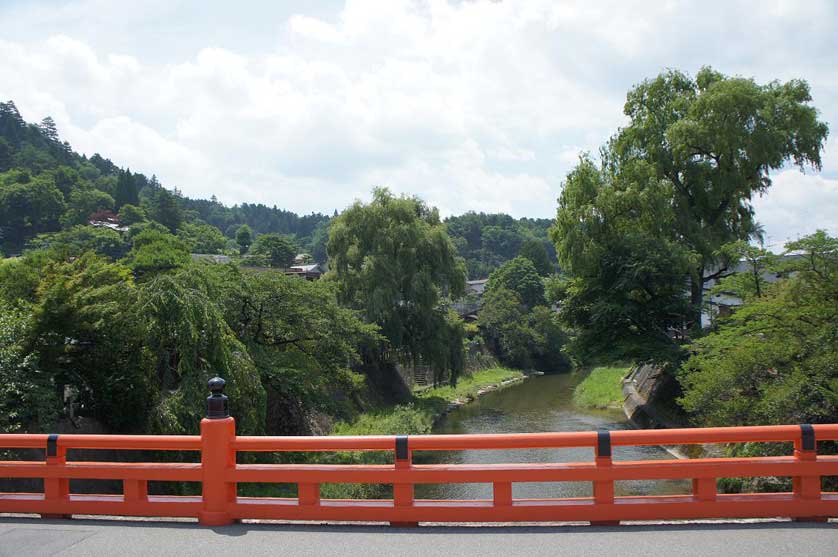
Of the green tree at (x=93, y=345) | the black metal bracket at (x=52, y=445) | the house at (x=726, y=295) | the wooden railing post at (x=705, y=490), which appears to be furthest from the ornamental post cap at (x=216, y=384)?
the house at (x=726, y=295)

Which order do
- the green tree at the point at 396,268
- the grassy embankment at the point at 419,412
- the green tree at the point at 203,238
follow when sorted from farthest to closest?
the green tree at the point at 203,238 → the green tree at the point at 396,268 → the grassy embankment at the point at 419,412

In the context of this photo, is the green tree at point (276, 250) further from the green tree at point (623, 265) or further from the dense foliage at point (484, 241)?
the green tree at point (623, 265)

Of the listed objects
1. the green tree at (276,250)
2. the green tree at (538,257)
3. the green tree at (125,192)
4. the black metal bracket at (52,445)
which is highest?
the green tree at (125,192)

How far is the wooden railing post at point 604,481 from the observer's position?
5688 millimetres

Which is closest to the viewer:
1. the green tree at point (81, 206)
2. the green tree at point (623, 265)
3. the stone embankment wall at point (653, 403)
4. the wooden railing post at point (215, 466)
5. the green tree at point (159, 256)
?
the wooden railing post at point (215, 466)

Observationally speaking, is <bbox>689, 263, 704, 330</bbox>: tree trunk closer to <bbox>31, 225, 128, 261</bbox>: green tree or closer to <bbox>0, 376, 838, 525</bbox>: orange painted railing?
<bbox>0, 376, 838, 525</bbox>: orange painted railing

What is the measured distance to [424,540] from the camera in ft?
18.0

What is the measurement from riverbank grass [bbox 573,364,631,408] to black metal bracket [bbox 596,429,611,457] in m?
28.8

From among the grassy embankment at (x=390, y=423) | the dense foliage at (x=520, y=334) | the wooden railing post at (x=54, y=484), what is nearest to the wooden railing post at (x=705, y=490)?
the wooden railing post at (x=54, y=484)

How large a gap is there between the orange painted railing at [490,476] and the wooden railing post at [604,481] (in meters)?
0.01

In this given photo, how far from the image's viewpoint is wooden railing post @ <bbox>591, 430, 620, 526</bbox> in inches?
224

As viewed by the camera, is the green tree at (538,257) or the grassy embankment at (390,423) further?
the green tree at (538,257)

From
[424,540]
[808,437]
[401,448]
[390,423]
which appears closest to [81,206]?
[390,423]

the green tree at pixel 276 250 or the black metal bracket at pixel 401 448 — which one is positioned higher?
the green tree at pixel 276 250
